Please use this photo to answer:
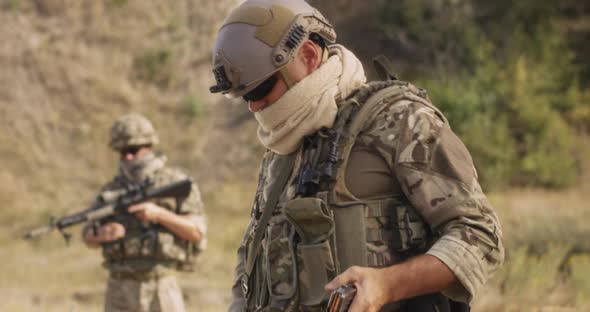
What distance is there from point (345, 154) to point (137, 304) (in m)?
4.08

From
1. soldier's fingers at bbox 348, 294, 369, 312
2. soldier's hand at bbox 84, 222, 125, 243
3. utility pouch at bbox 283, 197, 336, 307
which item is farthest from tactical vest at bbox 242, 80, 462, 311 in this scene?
soldier's hand at bbox 84, 222, 125, 243

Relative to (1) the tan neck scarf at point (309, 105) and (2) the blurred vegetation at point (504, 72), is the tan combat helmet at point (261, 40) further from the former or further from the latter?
(2) the blurred vegetation at point (504, 72)

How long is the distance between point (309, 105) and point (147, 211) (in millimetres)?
3720

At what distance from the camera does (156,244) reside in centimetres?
615

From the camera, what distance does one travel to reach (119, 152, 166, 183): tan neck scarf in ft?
20.9

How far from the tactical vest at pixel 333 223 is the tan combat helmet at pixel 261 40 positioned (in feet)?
0.73

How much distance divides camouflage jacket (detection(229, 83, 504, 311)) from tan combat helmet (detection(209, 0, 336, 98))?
298mm

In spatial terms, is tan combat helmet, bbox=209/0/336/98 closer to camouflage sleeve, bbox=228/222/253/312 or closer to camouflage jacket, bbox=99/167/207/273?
camouflage sleeve, bbox=228/222/253/312

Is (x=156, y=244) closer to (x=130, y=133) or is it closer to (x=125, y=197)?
(x=125, y=197)

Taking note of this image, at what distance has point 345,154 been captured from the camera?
2.50 metres

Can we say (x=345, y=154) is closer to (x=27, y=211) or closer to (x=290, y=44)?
(x=290, y=44)

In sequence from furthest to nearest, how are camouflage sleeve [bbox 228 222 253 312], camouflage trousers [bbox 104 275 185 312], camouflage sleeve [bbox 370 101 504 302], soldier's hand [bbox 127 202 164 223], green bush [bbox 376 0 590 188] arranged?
1. green bush [bbox 376 0 590 188]
2. camouflage trousers [bbox 104 275 185 312]
3. soldier's hand [bbox 127 202 164 223]
4. camouflage sleeve [bbox 228 222 253 312]
5. camouflage sleeve [bbox 370 101 504 302]

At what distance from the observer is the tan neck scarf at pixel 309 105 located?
101 inches

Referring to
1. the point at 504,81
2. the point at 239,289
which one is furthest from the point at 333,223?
the point at 504,81
